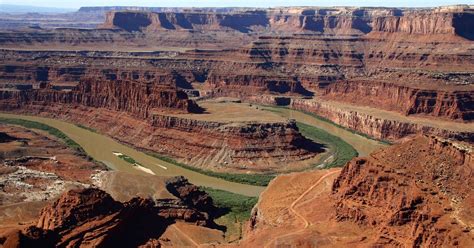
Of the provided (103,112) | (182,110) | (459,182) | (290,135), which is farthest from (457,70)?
(459,182)

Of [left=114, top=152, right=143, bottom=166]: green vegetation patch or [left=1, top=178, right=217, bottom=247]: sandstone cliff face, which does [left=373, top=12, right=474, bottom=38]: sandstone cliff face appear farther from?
[left=1, top=178, right=217, bottom=247]: sandstone cliff face

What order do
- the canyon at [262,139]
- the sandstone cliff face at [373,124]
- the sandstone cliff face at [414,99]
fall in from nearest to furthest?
the canyon at [262,139] → the sandstone cliff face at [373,124] → the sandstone cliff face at [414,99]

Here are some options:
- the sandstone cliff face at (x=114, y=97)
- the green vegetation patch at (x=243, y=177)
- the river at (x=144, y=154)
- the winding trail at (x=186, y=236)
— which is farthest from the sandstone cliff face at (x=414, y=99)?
the winding trail at (x=186, y=236)

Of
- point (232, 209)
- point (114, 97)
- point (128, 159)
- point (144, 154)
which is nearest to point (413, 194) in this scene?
point (232, 209)

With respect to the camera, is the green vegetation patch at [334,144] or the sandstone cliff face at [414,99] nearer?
the green vegetation patch at [334,144]

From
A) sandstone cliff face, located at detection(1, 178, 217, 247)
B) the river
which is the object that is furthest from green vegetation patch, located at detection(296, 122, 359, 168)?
sandstone cliff face, located at detection(1, 178, 217, 247)

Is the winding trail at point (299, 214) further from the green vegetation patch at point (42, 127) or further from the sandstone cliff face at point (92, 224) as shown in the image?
the green vegetation patch at point (42, 127)

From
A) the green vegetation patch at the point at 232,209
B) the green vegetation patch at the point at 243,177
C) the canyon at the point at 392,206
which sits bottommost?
the green vegetation patch at the point at 243,177
